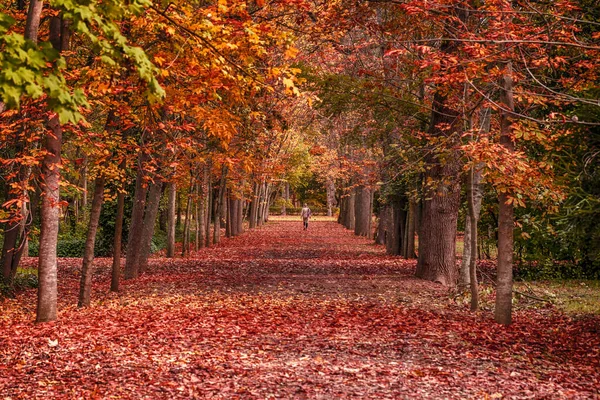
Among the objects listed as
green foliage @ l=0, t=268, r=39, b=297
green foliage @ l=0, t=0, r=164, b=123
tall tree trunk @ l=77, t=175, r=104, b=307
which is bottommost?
green foliage @ l=0, t=268, r=39, b=297

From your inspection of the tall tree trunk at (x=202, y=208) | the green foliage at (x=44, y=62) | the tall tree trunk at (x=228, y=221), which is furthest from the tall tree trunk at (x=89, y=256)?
the tall tree trunk at (x=228, y=221)

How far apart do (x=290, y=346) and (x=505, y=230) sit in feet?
13.5

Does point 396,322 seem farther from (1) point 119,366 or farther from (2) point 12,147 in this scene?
(2) point 12,147

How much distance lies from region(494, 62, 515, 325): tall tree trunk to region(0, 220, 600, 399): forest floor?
43 centimetres

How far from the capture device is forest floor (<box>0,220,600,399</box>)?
22.7 ft

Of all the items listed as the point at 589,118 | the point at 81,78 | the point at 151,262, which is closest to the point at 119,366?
the point at 81,78

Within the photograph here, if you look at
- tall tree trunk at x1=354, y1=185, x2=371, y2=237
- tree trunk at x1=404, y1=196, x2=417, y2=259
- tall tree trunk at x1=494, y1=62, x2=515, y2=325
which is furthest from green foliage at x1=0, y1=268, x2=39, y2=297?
tall tree trunk at x1=354, y1=185, x2=371, y2=237

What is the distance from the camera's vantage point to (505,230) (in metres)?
10.5

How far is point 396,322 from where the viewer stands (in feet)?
36.1

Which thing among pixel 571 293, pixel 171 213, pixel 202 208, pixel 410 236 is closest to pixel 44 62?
pixel 571 293

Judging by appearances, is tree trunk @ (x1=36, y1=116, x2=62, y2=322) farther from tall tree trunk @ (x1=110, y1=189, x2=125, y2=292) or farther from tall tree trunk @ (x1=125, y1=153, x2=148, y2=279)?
tall tree trunk @ (x1=125, y1=153, x2=148, y2=279)

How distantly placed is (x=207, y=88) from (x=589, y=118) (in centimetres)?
619

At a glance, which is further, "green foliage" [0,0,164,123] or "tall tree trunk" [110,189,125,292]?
"tall tree trunk" [110,189,125,292]

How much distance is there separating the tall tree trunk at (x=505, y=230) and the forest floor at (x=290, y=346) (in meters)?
0.43
